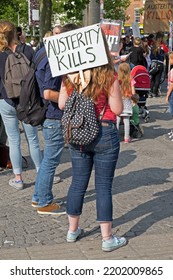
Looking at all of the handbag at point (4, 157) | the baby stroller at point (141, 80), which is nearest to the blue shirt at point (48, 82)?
the handbag at point (4, 157)

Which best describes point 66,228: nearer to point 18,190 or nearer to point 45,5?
point 18,190

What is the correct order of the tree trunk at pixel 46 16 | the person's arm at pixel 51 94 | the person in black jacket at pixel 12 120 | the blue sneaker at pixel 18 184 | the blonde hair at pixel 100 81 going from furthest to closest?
the tree trunk at pixel 46 16 → the blue sneaker at pixel 18 184 → the person in black jacket at pixel 12 120 → the person's arm at pixel 51 94 → the blonde hair at pixel 100 81

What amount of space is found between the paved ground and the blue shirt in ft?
3.59

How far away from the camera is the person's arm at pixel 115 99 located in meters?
4.61

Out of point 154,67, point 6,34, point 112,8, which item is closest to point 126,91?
point 6,34

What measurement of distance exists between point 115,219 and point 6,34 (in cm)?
254

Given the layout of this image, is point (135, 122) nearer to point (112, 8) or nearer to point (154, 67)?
point (154, 67)


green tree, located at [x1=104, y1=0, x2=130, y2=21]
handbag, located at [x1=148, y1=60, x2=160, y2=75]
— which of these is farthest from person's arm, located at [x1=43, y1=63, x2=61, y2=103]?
green tree, located at [x1=104, y1=0, x2=130, y2=21]

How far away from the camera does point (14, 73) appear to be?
6574 millimetres

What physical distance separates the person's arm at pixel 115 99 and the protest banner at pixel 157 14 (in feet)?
44.2

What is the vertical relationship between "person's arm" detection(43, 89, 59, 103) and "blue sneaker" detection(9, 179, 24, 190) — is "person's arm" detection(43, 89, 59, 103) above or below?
above

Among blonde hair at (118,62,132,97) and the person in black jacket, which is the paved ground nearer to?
Result: the person in black jacket

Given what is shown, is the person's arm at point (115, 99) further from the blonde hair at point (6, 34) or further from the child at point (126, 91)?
the child at point (126, 91)

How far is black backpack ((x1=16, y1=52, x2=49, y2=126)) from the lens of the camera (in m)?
5.91
